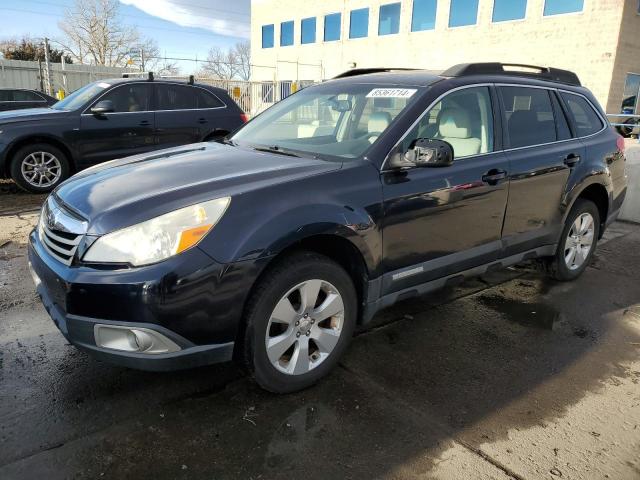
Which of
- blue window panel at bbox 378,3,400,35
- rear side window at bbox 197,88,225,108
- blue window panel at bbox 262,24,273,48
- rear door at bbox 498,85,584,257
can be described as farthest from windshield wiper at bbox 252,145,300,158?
blue window panel at bbox 262,24,273,48

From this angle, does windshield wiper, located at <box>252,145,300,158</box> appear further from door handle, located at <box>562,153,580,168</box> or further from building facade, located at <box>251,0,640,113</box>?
building facade, located at <box>251,0,640,113</box>

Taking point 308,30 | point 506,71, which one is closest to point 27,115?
point 506,71

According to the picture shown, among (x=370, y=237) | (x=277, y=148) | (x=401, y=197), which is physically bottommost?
(x=370, y=237)

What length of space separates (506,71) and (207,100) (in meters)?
5.62

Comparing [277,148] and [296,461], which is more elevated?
[277,148]

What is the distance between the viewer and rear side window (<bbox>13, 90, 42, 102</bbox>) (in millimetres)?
13859

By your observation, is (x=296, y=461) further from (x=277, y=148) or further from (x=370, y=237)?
(x=277, y=148)

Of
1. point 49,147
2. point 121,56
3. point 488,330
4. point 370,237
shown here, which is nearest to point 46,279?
point 370,237

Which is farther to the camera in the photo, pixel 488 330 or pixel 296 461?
pixel 488 330

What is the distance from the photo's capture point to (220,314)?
8.05ft

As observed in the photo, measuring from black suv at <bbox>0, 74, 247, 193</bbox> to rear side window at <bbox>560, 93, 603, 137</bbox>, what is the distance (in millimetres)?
5483

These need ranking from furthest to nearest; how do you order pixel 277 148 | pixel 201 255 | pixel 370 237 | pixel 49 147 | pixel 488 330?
pixel 49 147 → pixel 488 330 → pixel 277 148 → pixel 370 237 → pixel 201 255

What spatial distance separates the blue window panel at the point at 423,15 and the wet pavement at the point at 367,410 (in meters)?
25.5

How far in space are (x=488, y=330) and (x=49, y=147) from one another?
6.42 meters
